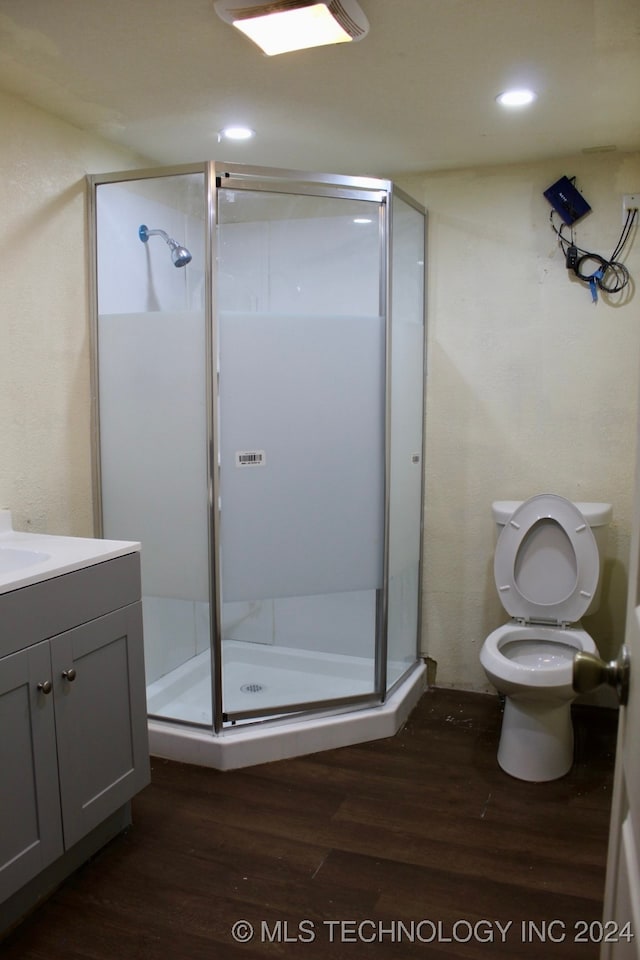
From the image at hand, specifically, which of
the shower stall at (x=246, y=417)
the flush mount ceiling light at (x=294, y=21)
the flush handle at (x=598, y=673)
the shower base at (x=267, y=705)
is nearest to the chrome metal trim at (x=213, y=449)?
the shower stall at (x=246, y=417)

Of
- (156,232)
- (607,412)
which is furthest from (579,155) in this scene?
(156,232)

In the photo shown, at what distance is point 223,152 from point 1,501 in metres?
1.61

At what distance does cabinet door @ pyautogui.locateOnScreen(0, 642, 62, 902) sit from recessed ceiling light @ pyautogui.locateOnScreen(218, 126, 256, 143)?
191cm

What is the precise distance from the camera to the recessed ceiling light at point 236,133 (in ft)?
8.46

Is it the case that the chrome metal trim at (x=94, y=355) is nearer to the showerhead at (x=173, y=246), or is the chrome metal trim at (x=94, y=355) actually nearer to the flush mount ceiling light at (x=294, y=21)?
the showerhead at (x=173, y=246)

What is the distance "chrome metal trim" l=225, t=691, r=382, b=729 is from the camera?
2.62 m

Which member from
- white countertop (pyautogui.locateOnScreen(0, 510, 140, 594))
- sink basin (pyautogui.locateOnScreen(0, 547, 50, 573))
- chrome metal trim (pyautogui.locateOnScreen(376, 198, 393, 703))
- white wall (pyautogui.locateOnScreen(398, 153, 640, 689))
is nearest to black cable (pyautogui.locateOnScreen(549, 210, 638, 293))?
white wall (pyautogui.locateOnScreen(398, 153, 640, 689))

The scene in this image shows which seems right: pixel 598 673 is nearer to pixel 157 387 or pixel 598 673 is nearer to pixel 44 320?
pixel 157 387

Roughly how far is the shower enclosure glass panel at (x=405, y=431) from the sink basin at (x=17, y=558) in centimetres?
132

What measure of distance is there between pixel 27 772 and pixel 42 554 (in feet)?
1.91

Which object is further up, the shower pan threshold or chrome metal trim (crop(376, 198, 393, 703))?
chrome metal trim (crop(376, 198, 393, 703))

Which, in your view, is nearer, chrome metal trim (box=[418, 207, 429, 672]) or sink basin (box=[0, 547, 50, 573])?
sink basin (box=[0, 547, 50, 573])

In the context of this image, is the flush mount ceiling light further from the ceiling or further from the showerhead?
the showerhead

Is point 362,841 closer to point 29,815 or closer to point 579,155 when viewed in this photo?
point 29,815
